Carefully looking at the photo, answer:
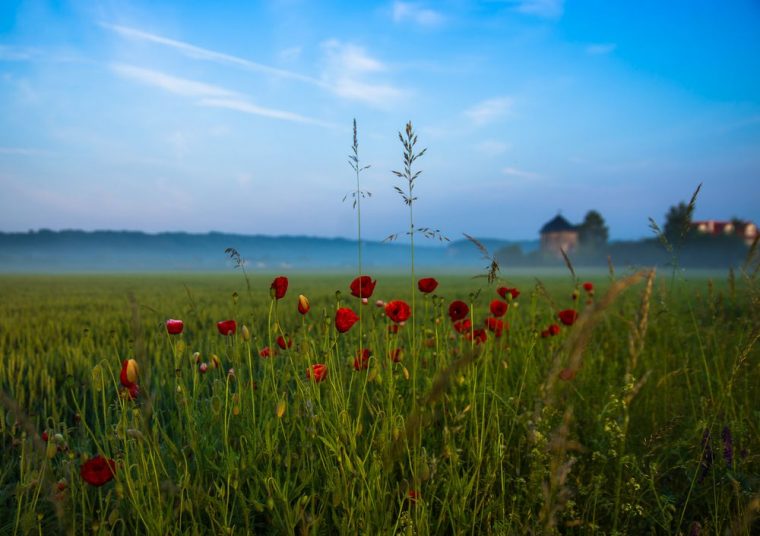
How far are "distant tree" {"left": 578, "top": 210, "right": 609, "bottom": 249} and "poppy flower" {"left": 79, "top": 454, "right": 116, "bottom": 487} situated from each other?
112789 mm

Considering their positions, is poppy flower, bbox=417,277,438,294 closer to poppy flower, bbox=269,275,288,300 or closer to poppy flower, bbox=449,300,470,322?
poppy flower, bbox=449,300,470,322

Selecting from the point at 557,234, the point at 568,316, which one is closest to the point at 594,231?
the point at 557,234

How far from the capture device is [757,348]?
16.2ft

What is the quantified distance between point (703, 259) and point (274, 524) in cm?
9738

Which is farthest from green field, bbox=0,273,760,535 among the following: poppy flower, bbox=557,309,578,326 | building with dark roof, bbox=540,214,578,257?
building with dark roof, bbox=540,214,578,257

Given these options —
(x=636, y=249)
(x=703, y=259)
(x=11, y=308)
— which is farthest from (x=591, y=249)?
(x=11, y=308)

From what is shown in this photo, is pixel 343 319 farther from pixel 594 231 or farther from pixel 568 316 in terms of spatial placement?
pixel 594 231

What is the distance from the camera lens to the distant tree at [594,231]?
105312 mm

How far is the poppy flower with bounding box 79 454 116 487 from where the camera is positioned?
1592mm

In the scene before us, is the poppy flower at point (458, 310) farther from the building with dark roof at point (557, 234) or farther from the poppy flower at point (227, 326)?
the building with dark roof at point (557, 234)

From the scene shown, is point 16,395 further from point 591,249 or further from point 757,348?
point 591,249

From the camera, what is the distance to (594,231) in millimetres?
106938

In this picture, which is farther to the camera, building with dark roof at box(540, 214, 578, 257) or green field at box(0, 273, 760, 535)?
building with dark roof at box(540, 214, 578, 257)

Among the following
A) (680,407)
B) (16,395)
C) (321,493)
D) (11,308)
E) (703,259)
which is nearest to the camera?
(321,493)
